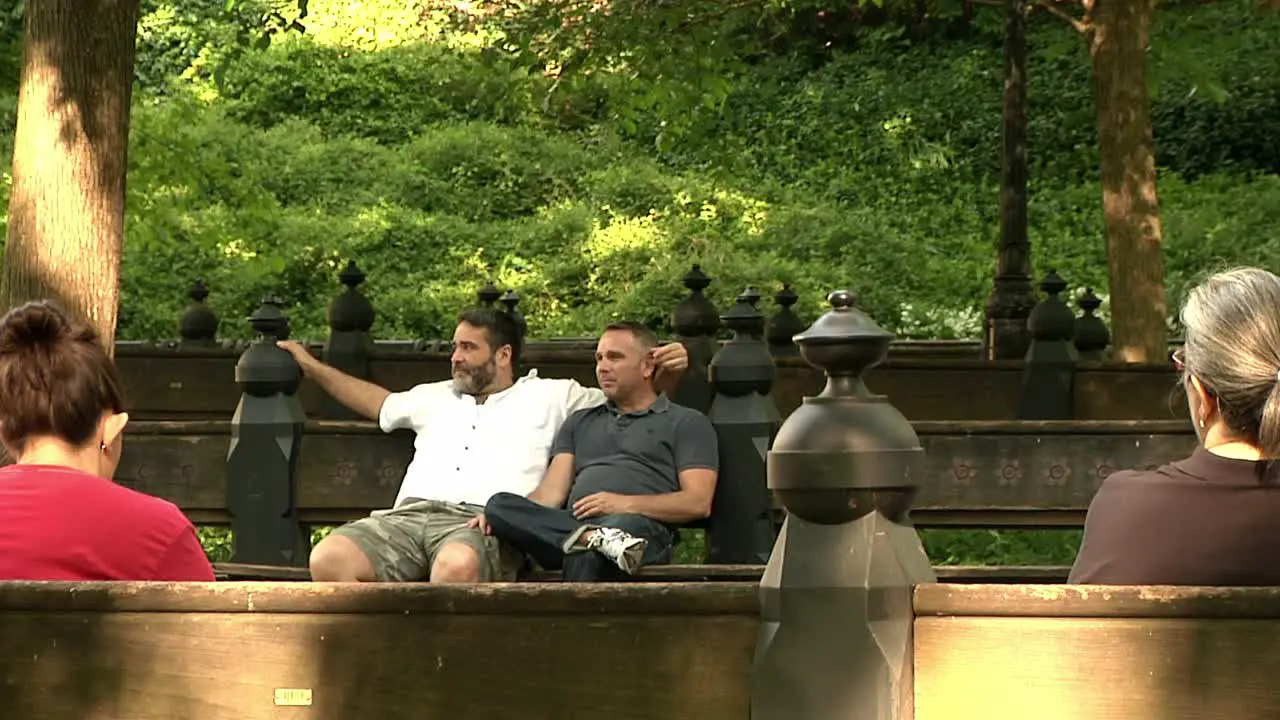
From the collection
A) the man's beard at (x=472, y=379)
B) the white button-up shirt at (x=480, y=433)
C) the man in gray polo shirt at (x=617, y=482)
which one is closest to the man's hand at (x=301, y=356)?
the white button-up shirt at (x=480, y=433)

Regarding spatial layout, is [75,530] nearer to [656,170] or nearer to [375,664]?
[375,664]

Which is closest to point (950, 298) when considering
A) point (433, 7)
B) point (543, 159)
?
point (543, 159)

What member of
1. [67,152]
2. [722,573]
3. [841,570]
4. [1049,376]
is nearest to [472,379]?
[67,152]

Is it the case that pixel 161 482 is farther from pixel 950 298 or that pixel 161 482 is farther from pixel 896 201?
pixel 896 201

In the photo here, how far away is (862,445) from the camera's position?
160 inches

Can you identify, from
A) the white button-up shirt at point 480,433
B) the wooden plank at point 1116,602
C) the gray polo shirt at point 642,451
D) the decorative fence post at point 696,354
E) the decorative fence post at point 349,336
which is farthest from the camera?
the decorative fence post at point 349,336

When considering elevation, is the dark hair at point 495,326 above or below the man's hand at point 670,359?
above

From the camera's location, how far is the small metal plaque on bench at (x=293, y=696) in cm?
403

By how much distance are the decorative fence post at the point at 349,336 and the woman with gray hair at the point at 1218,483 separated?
7.53 m

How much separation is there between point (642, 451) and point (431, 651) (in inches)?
158

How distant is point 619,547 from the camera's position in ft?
24.0

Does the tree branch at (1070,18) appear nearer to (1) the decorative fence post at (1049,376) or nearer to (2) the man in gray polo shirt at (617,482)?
(1) the decorative fence post at (1049,376)

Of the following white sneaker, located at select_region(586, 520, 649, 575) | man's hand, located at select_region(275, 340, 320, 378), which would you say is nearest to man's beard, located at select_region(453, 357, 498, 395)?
man's hand, located at select_region(275, 340, 320, 378)

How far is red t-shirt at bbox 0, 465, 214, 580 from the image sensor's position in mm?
4547
